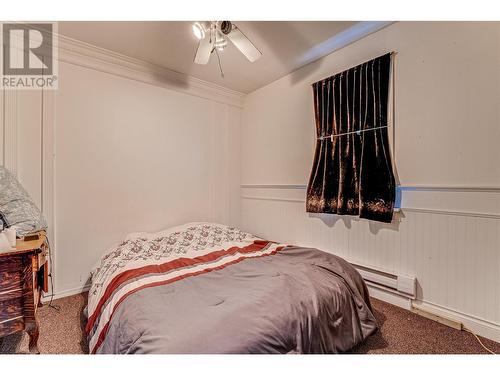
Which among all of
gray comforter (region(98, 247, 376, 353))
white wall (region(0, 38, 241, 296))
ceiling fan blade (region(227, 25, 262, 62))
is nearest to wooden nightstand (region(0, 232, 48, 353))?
gray comforter (region(98, 247, 376, 353))

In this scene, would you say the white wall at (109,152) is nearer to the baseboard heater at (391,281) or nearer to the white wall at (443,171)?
the white wall at (443,171)

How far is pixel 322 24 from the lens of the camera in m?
1.96

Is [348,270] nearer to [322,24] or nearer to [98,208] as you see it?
[322,24]

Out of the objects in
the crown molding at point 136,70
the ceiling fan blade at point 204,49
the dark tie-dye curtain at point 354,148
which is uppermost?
A: the crown molding at point 136,70

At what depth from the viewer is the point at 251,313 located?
1058 mm

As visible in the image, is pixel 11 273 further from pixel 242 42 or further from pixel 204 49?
pixel 242 42

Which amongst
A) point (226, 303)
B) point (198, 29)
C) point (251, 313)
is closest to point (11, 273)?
point (226, 303)

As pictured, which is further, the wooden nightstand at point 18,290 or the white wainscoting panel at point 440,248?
the white wainscoting panel at point 440,248

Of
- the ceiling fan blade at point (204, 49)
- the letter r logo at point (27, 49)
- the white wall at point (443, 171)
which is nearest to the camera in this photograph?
the white wall at point (443, 171)

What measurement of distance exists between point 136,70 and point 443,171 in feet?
10.1

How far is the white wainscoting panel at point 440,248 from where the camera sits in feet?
4.99

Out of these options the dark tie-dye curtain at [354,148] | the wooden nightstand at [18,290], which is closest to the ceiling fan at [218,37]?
the dark tie-dye curtain at [354,148]

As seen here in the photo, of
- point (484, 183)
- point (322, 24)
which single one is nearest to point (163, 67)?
point (322, 24)
